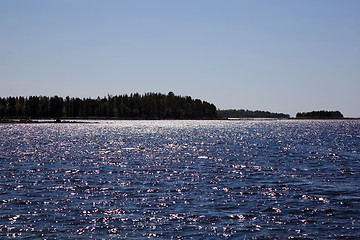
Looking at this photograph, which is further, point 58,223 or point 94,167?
point 94,167

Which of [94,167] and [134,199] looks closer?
[134,199]

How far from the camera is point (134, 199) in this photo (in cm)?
2623

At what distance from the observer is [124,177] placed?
36531 mm

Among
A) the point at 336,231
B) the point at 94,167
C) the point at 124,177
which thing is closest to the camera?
the point at 336,231

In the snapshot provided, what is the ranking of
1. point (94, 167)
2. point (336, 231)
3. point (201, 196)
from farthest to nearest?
point (94, 167), point (201, 196), point (336, 231)

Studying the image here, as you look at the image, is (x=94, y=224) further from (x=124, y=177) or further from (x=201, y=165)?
(x=201, y=165)

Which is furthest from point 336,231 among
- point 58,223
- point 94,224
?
point 58,223

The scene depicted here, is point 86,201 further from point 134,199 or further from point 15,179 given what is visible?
point 15,179

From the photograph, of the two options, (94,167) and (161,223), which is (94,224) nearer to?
(161,223)

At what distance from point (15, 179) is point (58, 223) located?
1635 centimetres

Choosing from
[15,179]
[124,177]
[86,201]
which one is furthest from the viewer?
[124,177]

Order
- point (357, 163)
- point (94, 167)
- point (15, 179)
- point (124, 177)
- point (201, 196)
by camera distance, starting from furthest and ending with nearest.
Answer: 1. point (357, 163)
2. point (94, 167)
3. point (124, 177)
4. point (15, 179)
5. point (201, 196)

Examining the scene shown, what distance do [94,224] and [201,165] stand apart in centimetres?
2769

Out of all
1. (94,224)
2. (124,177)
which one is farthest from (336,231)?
(124,177)
